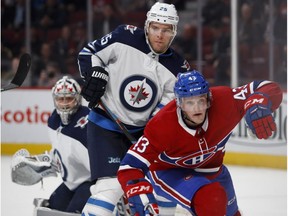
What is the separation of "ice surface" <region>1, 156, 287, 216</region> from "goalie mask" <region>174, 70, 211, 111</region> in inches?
66.5

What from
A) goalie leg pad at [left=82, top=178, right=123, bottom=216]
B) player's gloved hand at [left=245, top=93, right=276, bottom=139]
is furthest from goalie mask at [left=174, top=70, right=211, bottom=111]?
goalie leg pad at [left=82, top=178, right=123, bottom=216]

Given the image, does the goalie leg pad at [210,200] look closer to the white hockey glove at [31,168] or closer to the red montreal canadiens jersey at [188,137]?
the red montreal canadiens jersey at [188,137]

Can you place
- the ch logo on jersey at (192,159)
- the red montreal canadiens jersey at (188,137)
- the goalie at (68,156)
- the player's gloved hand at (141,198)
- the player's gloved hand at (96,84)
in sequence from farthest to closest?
the goalie at (68,156) → the player's gloved hand at (96,84) → the ch logo on jersey at (192,159) → the red montreal canadiens jersey at (188,137) → the player's gloved hand at (141,198)

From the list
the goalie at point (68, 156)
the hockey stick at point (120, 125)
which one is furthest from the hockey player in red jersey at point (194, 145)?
the goalie at point (68, 156)

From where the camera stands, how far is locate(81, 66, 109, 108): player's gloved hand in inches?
145

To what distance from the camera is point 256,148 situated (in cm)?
655

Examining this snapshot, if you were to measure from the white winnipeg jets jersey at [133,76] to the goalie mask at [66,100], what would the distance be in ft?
1.91

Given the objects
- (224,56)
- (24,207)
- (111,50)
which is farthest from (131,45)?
(224,56)

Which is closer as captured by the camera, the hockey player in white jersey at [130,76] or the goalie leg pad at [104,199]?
the goalie leg pad at [104,199]

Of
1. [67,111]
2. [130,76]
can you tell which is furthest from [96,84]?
[67,111]

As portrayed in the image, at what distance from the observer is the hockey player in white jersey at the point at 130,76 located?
12.2 feet

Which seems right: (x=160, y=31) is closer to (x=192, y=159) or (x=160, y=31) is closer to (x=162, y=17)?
(x=162, y=17)

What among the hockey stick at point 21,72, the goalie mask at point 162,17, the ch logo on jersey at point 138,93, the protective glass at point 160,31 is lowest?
the ch logo on jersey at point 138,93

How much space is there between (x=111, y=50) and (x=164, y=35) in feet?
0.77
